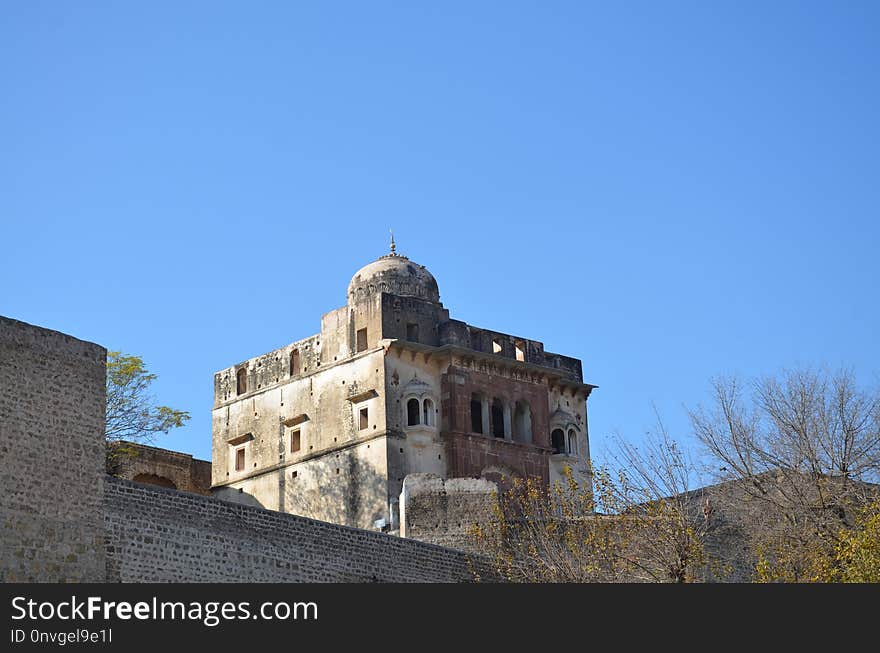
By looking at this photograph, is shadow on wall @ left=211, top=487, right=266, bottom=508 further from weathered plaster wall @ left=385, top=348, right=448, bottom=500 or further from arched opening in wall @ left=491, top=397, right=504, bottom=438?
arched opening in wall @ left=491, top=397, right=504, bottom=438

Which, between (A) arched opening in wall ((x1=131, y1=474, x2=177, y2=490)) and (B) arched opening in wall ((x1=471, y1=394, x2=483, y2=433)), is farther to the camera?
(B) arched opening in wall ((x1=471, y1=394, x2=483, y2=433))

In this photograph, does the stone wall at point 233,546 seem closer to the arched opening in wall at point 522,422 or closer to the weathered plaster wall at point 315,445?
the weathered plaster wall at point 315,445

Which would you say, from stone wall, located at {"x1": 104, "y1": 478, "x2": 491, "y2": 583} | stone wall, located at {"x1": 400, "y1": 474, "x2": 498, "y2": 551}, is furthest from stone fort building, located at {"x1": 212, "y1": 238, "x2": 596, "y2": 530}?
stone wall, located at {"x1": 104, "y1": 478, "x2": 491, "y2": 583}

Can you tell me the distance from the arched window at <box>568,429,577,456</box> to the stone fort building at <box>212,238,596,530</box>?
0.03 m

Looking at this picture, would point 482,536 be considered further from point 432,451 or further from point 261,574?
point 432,451

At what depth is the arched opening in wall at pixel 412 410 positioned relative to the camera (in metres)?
35.3

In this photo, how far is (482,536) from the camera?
2597 centimetres

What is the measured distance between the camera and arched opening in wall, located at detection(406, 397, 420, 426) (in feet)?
116

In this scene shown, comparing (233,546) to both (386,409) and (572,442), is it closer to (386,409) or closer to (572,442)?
(386,409)

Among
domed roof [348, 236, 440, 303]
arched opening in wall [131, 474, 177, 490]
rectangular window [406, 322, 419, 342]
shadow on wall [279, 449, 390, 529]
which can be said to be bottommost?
shadow on wall [279, 449, 390, 529]

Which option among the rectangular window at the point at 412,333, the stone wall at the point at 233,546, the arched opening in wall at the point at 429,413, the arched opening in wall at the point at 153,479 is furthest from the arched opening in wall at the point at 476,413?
the stone wall at the point at 233,546

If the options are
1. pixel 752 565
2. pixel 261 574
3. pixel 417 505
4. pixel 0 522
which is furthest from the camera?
pixel 417 505

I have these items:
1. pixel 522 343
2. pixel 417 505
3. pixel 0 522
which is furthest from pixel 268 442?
pixel 0 522
